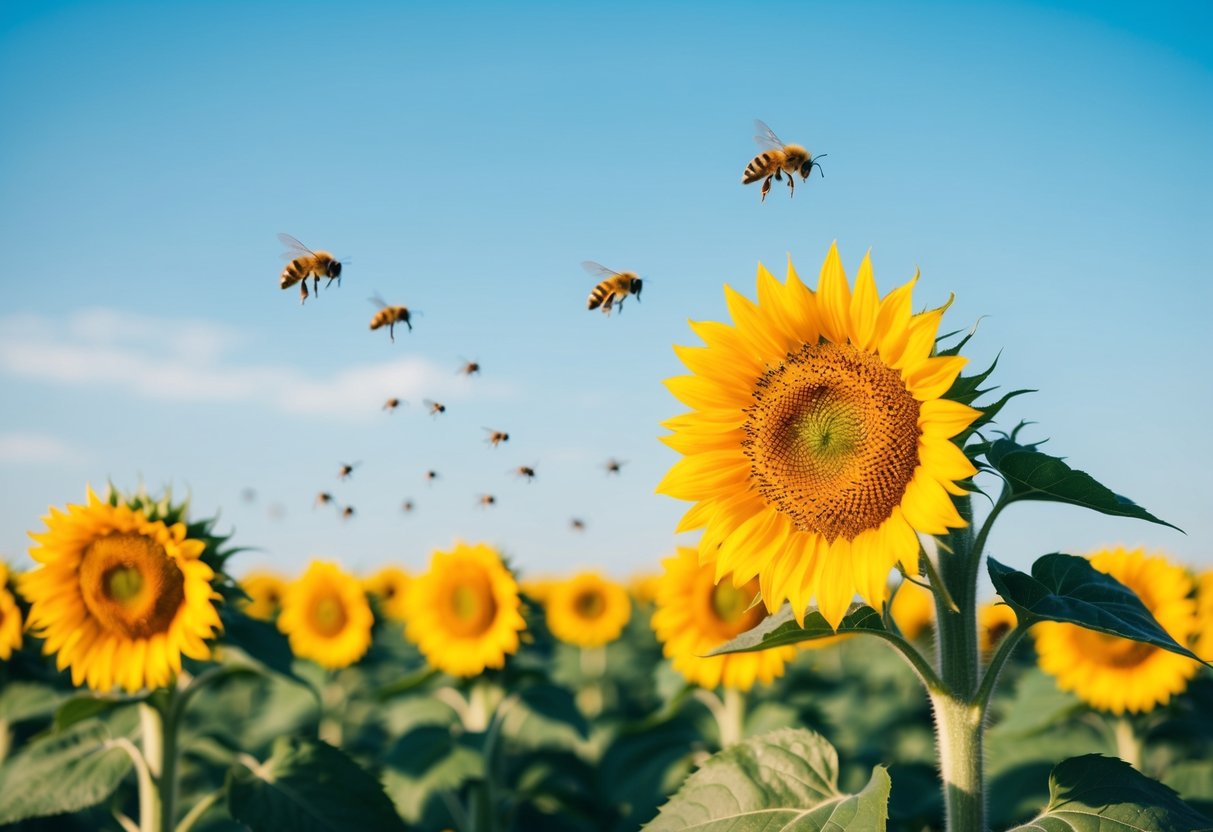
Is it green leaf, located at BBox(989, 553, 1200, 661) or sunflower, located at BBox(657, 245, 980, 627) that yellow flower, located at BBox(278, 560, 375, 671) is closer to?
sunflower, located at BBox(657, 245, 980, 627)

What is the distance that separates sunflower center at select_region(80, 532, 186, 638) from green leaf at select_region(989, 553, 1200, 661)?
12.4 ft

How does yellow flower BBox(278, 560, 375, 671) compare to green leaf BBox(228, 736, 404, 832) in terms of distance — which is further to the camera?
yellow flower BBox(278, 560, 375, 671)

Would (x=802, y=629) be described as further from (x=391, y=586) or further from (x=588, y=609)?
(x=391, y=586)

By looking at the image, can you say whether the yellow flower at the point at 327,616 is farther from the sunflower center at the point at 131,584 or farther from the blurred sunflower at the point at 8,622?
the sunflower center at the point at 131,584

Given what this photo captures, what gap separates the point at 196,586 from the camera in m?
4.55

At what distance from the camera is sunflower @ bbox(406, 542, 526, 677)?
706 cm

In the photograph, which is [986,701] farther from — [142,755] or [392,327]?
[392,327]

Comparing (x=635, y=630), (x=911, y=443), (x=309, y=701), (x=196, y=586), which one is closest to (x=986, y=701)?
(x=911, y=443)

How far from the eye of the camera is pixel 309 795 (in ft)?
14.1

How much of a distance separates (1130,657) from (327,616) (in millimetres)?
6493

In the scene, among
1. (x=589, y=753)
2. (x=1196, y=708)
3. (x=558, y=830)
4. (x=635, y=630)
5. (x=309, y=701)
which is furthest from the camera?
(x=635, y=630)

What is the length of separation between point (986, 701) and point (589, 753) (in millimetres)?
7555

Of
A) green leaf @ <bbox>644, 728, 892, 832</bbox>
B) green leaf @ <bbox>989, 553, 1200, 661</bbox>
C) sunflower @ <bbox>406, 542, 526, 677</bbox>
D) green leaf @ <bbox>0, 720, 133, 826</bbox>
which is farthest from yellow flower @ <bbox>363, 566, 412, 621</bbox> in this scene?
green leaf @ <bbox>989, 553, 1200, 661</bbox>

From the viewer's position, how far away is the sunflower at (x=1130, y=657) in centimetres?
555
